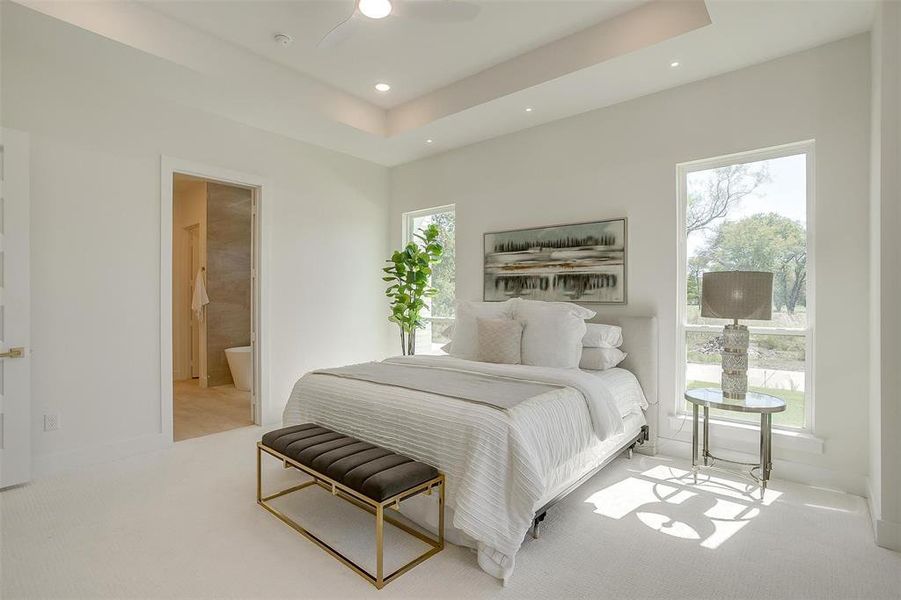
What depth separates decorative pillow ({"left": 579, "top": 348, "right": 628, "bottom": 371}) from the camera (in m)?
3.54

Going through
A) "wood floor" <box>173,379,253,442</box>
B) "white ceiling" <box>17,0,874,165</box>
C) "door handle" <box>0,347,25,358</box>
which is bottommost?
"wood floor" <box>173,379,253,442</box>

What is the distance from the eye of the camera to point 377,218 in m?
5.64

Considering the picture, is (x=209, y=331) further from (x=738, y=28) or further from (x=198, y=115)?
(x=738, y=28)

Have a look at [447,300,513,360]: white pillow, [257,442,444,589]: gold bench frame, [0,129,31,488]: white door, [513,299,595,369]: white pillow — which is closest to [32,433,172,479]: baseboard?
[0,129,31,488]: white door

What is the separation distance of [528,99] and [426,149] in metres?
1.58

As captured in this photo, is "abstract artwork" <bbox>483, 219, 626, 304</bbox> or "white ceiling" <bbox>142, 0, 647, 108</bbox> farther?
"abstract artwork" <bbox>483, 219, 626, 304</bbox>

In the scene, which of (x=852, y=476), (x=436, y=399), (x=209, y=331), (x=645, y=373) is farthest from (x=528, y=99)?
(x=209, y=331)

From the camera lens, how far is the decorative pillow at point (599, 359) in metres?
3.54

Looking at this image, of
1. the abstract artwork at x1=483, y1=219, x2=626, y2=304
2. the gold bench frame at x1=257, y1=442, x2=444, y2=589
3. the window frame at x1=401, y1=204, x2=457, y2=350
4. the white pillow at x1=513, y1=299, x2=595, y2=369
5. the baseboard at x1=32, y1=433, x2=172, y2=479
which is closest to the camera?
the gold bench frame at x1=257, y1=442, x2=444, y2=589

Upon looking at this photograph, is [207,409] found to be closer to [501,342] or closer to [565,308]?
[501,342]

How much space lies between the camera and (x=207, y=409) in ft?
16.4

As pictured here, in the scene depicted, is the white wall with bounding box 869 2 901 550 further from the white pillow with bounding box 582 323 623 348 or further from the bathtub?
the bathtub

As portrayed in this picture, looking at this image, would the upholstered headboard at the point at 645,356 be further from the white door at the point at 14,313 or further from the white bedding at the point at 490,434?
the white door at the point at 14,313

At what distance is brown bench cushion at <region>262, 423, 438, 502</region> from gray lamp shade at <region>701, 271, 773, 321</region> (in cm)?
217
